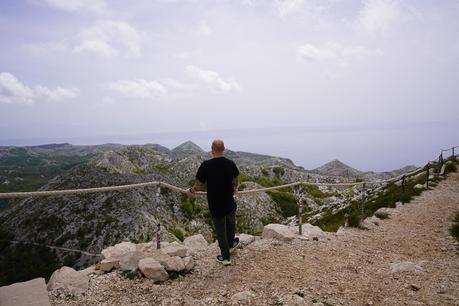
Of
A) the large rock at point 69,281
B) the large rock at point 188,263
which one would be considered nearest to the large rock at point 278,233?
the large rock at point 188,263

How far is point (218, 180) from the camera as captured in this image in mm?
7348

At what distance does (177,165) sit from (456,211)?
1313 inches

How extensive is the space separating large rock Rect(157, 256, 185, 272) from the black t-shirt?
126 cm

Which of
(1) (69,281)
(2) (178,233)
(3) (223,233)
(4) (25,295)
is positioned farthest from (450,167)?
(4) (25,295)

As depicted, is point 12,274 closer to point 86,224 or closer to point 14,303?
point 86,224

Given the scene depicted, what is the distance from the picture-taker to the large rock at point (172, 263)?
703cm

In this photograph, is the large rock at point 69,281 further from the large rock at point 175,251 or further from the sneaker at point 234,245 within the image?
the sneaker at point 234,245

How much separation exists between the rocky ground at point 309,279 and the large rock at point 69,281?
14cm

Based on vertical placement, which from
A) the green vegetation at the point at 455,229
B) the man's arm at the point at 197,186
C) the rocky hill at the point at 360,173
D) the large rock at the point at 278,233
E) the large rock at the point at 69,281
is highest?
the man's arm at the point at 197,186

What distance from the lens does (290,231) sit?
1022 centimetres

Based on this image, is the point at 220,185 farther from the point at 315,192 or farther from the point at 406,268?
the point at 315,192

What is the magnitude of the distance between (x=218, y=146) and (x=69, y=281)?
12.9 ft

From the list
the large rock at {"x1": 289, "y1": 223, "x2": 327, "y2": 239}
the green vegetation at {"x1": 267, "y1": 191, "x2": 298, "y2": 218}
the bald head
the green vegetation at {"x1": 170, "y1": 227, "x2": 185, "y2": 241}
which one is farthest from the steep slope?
the bald head

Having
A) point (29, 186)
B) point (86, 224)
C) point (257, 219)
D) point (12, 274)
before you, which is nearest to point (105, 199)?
point (86, 224)
